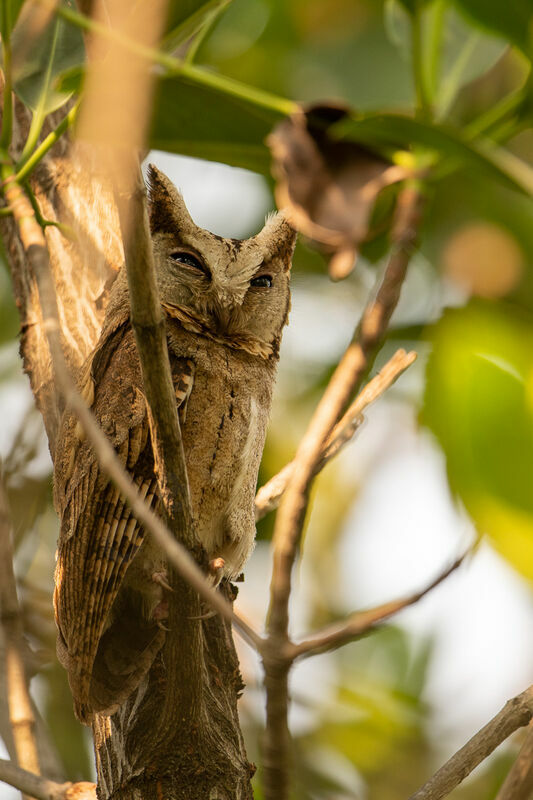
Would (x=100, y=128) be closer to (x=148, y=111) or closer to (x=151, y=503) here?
(x=148, y=111)

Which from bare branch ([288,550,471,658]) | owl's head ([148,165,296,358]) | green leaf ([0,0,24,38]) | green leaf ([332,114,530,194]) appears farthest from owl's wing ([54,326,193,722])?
green leaf ([332,114,530,194])

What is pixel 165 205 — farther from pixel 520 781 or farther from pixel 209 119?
pixel 520 781

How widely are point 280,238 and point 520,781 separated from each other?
7.67 feet

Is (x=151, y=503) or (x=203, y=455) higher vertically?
(x=203, y=455)

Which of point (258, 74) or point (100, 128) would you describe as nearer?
point (100, 128)

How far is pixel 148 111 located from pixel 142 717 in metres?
1.69

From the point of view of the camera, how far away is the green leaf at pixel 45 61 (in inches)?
81.4

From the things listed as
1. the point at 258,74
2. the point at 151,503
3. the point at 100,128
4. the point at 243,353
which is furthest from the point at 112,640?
the point at 258,74

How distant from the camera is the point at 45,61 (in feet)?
6.87

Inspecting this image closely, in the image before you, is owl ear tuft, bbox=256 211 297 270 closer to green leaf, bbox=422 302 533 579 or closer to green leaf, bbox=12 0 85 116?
green leaf, bbox=12 0 85 116

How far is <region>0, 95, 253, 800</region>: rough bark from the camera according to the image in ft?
7.07

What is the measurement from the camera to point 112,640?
8.21ft

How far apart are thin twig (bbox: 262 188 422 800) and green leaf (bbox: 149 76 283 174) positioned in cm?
54

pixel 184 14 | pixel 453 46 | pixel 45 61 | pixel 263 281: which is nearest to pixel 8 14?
pixel 45 61
